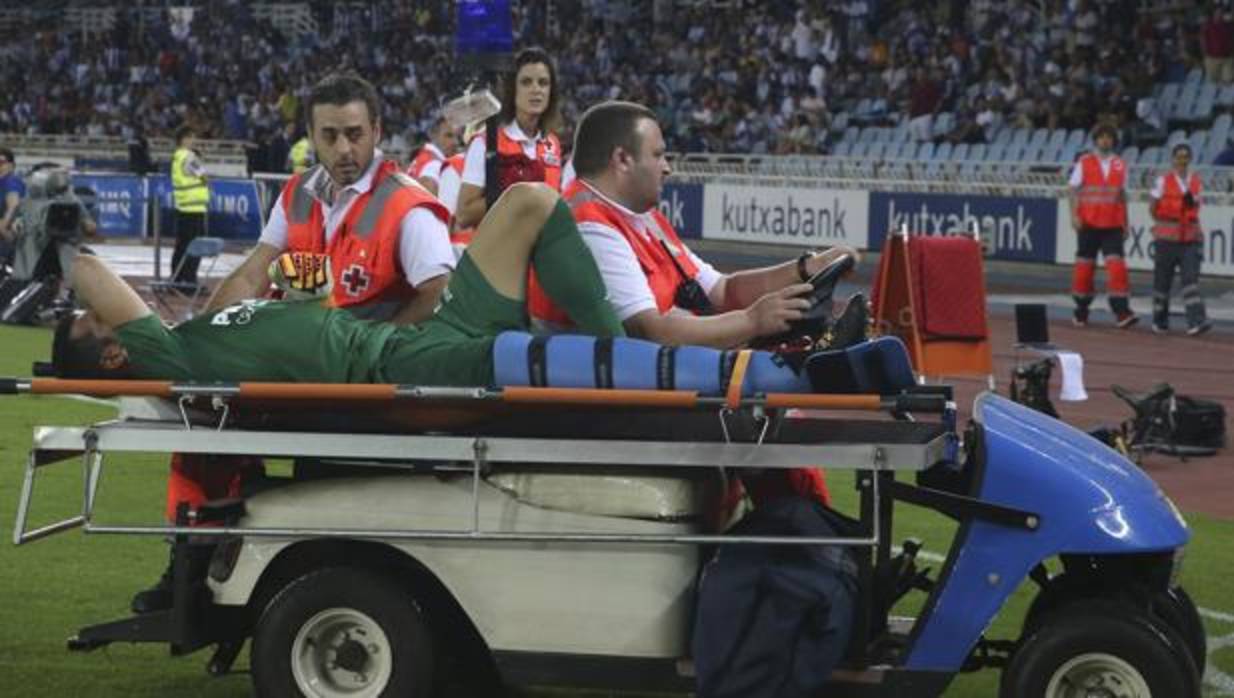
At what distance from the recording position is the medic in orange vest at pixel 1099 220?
69.6ft

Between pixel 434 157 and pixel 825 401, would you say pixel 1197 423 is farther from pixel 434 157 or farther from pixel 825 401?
pixel 825 401

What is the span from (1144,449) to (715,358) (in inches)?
291

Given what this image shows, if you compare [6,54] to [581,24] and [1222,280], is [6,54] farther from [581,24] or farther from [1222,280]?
[1222,280]

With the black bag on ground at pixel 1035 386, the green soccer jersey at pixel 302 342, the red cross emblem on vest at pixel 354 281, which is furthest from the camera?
the black bag on ground at pixel 1035 386

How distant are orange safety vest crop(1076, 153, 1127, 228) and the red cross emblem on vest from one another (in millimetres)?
15048

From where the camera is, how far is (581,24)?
43219 millimetres

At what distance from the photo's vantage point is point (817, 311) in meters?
6.18

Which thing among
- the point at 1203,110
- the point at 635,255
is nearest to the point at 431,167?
the point at 635,255

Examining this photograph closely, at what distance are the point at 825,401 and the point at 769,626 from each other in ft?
1.92

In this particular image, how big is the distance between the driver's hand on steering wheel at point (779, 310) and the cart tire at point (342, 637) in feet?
3.80

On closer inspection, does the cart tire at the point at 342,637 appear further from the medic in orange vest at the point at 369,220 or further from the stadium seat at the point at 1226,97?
the stadium seat at the point at 1226,97

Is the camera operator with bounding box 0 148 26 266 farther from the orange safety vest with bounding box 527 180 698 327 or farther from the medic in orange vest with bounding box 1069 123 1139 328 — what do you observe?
the orange safety vest with bounding box 527 180 698 327

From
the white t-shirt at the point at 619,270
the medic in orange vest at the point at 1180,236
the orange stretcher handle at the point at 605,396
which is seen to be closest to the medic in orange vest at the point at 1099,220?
the medic in orange vest at the point at 1180,236

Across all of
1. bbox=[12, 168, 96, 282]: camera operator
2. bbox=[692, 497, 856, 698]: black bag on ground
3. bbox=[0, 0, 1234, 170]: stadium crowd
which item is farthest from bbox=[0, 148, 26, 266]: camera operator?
bbox=[692, 497, 856, 698]: black bag on ground
